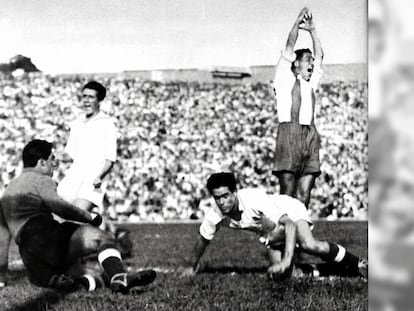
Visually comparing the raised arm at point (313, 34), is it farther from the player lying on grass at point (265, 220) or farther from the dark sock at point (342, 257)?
the dark sock at point (342, 257)

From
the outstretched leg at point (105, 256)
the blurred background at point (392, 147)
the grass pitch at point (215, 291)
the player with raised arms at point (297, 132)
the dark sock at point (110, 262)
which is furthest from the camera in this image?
the player with raised arms at point (297, 132)

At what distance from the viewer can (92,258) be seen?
3355mm

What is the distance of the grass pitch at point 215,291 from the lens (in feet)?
9.21

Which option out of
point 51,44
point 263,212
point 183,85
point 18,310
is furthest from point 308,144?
point 18,310

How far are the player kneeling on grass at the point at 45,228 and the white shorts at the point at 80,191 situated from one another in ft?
0.62

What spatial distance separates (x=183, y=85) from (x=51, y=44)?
2.94 ft

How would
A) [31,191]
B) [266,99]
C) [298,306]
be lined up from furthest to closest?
[266,99] < [31,191] < [298,306]

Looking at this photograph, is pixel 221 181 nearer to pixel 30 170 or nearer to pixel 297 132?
pixel 297 132

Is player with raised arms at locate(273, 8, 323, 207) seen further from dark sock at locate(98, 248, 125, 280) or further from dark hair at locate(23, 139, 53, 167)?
dark hair at locate(23, 139, 53, 167)

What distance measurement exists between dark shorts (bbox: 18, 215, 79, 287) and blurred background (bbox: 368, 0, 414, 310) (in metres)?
1.33

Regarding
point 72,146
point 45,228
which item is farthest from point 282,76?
point 45,228

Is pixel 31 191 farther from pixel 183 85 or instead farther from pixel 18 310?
pixel 183 85

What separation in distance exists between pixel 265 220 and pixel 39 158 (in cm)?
100

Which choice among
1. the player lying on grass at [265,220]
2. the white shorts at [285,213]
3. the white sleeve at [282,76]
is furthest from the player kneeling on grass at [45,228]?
the white sleeve at [282,76]
